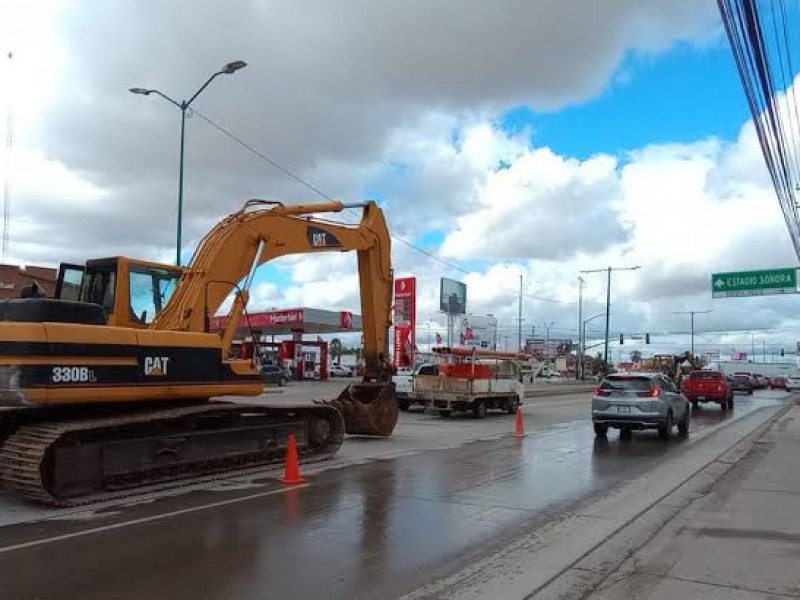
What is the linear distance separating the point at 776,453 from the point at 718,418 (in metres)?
13.5

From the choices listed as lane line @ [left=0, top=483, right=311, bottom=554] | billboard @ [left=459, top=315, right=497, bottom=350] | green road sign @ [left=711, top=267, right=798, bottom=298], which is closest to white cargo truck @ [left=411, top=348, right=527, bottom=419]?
lane line @ [left=0, top=483, right=311, bottom=554]

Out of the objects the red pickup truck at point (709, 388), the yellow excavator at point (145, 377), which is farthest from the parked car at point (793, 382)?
the yellow excavator at point (145, 377)

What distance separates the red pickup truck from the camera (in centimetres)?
3569

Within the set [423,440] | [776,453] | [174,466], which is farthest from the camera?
[423,440]

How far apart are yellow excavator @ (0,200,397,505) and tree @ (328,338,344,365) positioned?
6431 cm

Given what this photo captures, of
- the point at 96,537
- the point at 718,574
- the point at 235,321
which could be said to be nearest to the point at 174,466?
the point at 235,321

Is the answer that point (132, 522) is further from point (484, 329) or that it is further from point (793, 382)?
point (484, 329)

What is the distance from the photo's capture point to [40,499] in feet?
31.2

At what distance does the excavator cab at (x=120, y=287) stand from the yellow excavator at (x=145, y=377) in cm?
2

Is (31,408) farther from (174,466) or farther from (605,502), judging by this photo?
(605,502)

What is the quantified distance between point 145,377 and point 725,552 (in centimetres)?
721

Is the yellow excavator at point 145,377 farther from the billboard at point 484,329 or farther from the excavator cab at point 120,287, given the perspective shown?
the billboard at point 484,329

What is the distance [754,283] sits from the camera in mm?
48688

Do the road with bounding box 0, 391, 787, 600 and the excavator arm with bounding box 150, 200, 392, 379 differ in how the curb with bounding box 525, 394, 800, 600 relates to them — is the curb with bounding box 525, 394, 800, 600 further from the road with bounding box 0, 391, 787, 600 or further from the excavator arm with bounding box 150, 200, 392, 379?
the excavator arm with bounding box 150, 200, 392, 379
